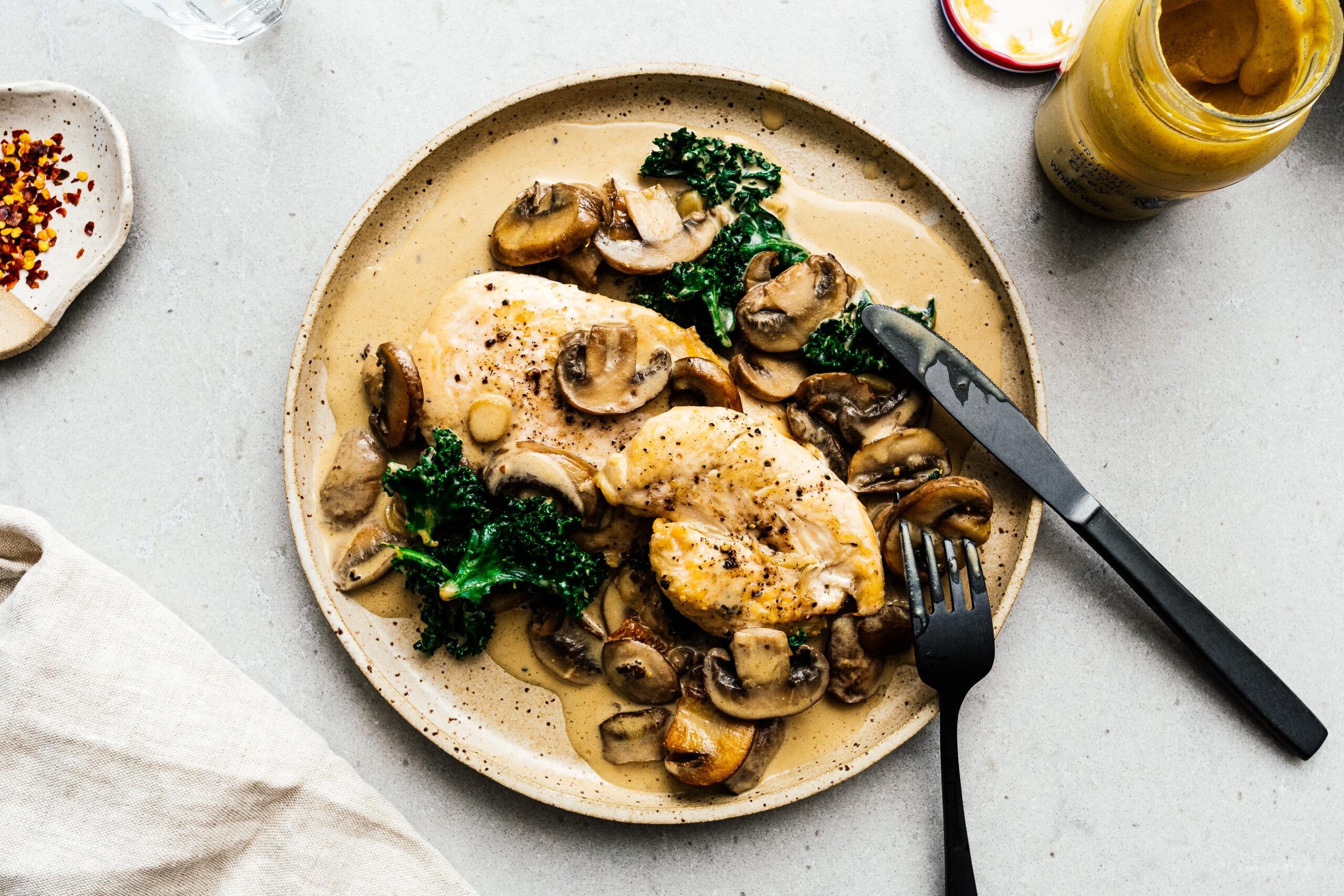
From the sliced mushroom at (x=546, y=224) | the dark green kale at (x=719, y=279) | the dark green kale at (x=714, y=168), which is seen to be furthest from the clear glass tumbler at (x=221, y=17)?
the dark green kale at (x=719, y=279)

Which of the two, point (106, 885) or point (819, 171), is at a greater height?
point (819, 171)

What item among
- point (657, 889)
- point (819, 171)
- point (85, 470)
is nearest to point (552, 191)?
point (819, 171)

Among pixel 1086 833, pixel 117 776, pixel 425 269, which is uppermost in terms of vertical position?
pixel 425 269

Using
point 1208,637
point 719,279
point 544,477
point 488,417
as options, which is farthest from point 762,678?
point 1208,637

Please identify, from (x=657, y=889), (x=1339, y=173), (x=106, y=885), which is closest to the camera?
(x=106, y=885)

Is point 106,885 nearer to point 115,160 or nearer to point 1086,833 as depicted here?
point 115,160

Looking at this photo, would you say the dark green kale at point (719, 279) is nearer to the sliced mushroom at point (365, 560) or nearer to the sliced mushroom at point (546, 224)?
the sliced mushroom at point (546, 224)
